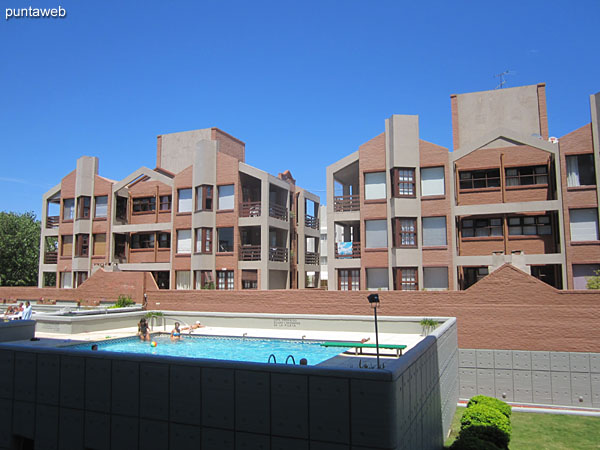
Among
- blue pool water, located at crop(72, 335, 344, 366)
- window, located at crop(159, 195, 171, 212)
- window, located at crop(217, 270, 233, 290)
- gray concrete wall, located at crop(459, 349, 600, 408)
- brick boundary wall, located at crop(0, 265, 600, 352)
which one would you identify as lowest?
gray concrete wall, located at crop(459, 349, 600, 408)

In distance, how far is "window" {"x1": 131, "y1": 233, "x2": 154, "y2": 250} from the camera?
133 feet

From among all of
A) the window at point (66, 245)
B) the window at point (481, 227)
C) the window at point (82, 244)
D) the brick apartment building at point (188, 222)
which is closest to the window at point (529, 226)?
the window at point (481, 227)

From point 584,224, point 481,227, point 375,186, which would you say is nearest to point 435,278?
point 481,227

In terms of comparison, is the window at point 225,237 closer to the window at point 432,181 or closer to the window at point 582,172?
the window at point 432,181

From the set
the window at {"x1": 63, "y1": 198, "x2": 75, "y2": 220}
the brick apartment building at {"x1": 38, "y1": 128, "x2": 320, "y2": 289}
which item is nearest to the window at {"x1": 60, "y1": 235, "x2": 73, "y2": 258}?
the brick apartment building at {"x1": 38, "y1": 128, "x2": 320, "y2": 289}

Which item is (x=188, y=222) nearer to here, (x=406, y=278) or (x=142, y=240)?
(x=142, y=240)

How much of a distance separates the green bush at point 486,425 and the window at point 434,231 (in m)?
15.2

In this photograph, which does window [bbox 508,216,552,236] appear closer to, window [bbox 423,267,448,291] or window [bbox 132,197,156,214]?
window [bbox 423,267,448,291]

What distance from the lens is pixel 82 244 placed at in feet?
136

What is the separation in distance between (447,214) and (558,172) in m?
6.60

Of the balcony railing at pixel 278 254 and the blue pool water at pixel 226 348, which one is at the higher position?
the balcony railing at pixel 278 254

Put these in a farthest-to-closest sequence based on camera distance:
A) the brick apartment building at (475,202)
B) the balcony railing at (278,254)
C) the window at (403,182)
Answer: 1. the balcony railing at (278,254)
2. the window at (403,182)
3. the brick apartment building at (475,202)

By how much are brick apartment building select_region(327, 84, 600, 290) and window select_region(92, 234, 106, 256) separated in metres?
19.9

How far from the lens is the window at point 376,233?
31766 mm
